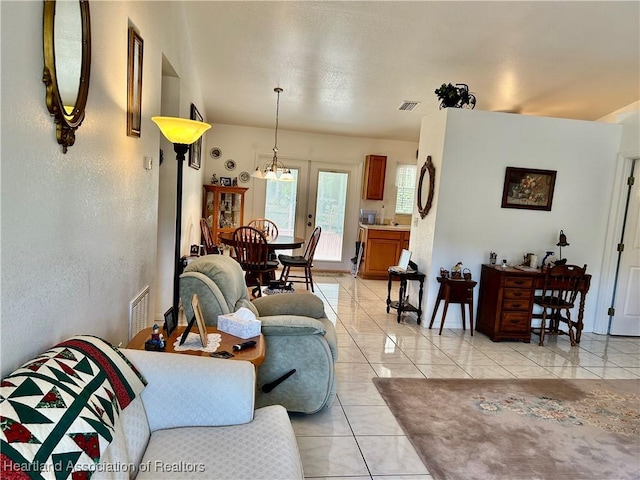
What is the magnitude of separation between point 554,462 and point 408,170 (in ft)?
19.3

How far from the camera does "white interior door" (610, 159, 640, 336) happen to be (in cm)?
448

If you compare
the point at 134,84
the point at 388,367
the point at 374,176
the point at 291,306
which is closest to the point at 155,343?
the point at 291,306

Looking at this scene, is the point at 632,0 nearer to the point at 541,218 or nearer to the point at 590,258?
the point at 541,218

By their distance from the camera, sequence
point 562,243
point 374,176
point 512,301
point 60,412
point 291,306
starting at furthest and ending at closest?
point 374,176 → point 562,243 → point 512,301 → point 291,306 → point 60,412

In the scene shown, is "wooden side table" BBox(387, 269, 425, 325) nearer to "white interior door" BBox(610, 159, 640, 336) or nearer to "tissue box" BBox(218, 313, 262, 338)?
"white interior door" BBox(610, 159, 640, 336)

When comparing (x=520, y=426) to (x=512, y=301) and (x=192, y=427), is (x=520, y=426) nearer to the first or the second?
(x=512, y=301)

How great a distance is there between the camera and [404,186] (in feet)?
24.7

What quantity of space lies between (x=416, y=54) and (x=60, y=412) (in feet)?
14.2

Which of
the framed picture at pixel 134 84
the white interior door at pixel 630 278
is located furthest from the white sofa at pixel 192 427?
the white interior door at pixel 630 278

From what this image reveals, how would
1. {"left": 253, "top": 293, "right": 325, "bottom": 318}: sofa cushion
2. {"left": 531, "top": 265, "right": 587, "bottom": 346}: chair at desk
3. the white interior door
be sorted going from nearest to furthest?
{"left": 253, "top": 293, "right": 325, "bottom": 318}: sofa cushion
{"left": 531, "top": 265, "right": 587, "bottom": 346}: chair at desk
the white interior door

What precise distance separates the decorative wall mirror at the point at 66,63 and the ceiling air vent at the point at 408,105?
4493 millimetres

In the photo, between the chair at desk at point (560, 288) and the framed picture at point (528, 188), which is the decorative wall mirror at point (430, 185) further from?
the chair at desk at point (560, 288)

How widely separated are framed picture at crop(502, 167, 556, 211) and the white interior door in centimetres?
90

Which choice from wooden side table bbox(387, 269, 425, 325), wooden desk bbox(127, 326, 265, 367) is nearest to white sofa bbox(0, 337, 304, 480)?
wooden desk bbox(127, 326, 265, 367)
